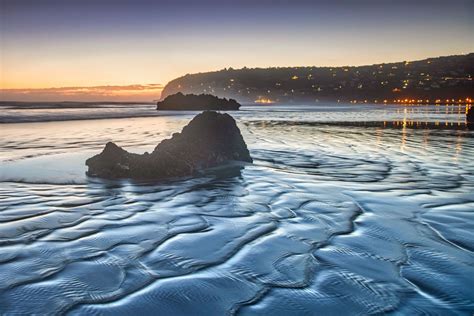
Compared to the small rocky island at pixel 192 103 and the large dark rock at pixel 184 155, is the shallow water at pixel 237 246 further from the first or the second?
the small rocky island at pixel 192 103

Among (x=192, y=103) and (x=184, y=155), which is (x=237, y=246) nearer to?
(x=184, y=155)

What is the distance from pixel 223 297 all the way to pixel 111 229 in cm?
218

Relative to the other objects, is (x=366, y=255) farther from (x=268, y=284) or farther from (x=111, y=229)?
(x=111, y=229)

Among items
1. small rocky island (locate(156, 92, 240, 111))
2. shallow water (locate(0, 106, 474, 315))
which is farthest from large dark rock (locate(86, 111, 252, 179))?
small rocky island (locate(156, 92, 240, 111))

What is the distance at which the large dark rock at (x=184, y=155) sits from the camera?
26.1ft

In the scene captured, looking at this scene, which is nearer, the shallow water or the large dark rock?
the shallow water

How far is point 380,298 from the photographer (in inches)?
113

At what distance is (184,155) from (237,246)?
5.08 meters

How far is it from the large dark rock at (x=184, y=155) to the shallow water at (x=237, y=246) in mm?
616

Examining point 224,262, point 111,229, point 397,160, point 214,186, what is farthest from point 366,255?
point 397,160

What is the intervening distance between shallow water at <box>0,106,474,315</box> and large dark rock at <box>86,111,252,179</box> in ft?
2.02

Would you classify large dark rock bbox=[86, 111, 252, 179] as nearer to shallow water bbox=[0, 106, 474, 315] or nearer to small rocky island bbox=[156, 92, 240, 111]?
shallow water bbox=[0, 106, 474, 315]

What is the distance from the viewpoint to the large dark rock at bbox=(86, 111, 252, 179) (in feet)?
26.1

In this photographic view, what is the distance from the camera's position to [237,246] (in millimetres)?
3943
